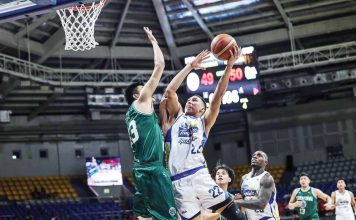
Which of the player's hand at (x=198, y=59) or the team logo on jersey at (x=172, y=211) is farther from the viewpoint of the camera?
the player's hand at (x=198, y=59)

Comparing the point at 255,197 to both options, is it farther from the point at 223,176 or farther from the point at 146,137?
the point at 146,137

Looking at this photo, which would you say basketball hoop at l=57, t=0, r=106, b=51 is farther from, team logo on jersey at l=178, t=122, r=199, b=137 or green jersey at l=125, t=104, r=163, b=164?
green jersey at l=125, t=104, r=163, b=164

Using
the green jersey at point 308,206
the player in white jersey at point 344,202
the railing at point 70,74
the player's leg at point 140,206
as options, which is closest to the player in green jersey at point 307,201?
the green jersey at point 308,206

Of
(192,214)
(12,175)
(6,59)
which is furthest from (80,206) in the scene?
(192,214)

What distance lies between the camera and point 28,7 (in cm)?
853

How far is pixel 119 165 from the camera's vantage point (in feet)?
92.9

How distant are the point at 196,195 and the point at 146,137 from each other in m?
0.80

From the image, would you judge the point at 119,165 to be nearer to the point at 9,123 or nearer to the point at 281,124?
the point at 9,123

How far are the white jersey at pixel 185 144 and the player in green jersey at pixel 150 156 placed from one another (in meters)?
0.35

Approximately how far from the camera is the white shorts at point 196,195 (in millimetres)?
6086

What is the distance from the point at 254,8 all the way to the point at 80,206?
10.0 meters

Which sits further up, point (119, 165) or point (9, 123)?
point (9, 123)

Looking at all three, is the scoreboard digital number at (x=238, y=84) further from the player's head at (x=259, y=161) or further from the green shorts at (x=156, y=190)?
the green shorts at (x=156, y=190)

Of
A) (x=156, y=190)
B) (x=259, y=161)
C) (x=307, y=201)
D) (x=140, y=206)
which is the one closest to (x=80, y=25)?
(x=307, y=201)
